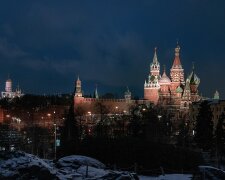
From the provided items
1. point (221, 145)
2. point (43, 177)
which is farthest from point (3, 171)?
point (221, 145)

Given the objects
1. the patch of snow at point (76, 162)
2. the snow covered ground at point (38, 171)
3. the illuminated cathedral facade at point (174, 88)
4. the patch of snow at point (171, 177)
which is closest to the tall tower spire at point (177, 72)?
the illuminated cathedral facade at point (174, 88)

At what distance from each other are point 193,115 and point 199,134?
6991 centimetres

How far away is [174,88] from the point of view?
576 ft

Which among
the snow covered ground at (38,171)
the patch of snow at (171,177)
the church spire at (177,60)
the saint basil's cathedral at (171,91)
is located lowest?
the patch of snow at (171,177)

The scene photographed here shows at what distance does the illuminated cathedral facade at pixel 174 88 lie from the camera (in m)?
158

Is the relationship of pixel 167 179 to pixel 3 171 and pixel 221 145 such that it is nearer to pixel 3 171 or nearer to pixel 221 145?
pixel 3 171

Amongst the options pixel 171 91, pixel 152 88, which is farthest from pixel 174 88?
pixel 152 88

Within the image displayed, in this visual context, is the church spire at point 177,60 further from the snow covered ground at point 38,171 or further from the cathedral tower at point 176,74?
the snow covered ground at point 38,171

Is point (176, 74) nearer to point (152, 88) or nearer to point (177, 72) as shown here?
point (177, 72)

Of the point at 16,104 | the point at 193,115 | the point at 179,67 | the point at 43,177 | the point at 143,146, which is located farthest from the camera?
the point at 179,67

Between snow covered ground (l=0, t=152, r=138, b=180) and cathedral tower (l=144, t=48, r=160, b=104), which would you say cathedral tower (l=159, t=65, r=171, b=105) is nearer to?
cathedral tower (l=144, t=48, r=160, b=104)

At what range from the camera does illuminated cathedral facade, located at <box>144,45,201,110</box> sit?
158125 mm

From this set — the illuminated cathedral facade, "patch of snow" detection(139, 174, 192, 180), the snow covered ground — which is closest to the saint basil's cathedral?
the illuminated cathedral facade

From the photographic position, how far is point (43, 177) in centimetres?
2102
